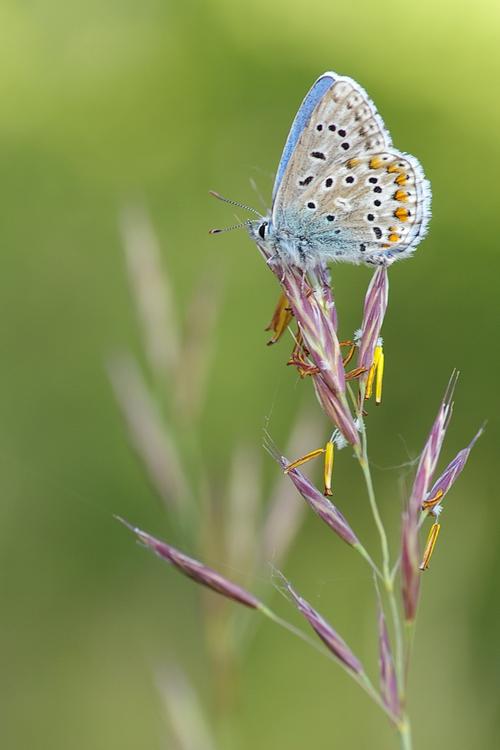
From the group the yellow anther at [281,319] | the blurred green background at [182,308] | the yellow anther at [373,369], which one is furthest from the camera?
the blurred green background at [182,308]

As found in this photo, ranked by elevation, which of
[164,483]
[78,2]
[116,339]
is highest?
[78,2]

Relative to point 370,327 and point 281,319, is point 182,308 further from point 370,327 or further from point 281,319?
point 370,327

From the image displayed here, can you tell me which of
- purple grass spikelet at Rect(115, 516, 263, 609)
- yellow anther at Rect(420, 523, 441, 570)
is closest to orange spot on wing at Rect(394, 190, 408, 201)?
yellow anther at Rect(420, 523, 441, 570)

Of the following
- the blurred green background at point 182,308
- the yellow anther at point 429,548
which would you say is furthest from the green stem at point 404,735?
the blurred green background at point 182,308

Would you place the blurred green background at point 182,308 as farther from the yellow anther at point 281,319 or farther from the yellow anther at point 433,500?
the yellow anther at point 433,500

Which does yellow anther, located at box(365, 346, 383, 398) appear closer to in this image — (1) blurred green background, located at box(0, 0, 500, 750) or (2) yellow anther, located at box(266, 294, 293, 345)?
(2) yellow anther, located at box(266, 294, 293, 345)

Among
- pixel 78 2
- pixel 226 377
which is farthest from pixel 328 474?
pixel 78 2

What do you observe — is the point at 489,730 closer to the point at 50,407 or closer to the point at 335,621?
the point at 335,621
